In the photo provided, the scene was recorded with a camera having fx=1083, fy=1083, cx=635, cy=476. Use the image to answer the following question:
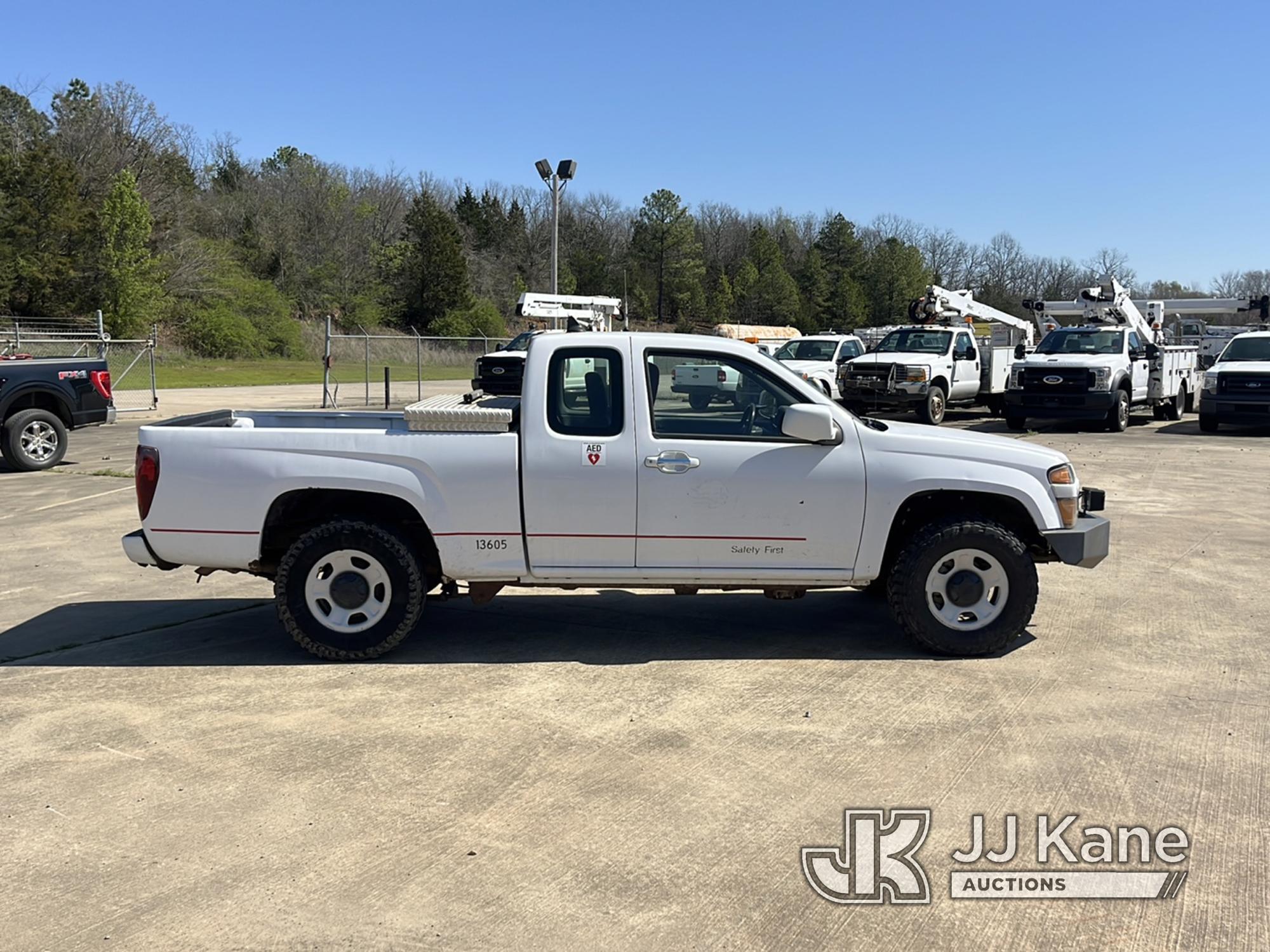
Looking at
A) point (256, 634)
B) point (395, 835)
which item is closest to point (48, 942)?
point (395, 835)

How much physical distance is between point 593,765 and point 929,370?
1823 cm

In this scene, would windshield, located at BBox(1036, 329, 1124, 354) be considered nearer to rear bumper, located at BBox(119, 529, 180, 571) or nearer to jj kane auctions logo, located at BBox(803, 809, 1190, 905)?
jj kane auctions logo, located at BBox(803, 809, 1190, 905)

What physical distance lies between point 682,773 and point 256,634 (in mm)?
3412

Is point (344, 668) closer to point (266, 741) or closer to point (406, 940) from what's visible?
point (266, 741)

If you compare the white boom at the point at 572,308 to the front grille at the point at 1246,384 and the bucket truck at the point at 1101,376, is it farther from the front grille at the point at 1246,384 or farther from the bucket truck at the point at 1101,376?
the front grille at the point at 1246,384

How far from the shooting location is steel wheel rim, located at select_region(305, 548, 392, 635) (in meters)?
6.07

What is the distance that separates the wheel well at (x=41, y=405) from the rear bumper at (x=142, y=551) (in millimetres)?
9969

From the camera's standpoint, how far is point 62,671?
602 cm

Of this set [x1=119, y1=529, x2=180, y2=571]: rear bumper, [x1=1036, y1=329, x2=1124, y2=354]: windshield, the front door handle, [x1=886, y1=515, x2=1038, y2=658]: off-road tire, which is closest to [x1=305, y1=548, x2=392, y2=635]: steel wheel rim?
[x1=119, y1=529, x2=180, y2=571]: rear bumper

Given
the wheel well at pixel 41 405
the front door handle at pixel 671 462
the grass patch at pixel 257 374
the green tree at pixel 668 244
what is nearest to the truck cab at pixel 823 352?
the wheel well at pixel 41 405

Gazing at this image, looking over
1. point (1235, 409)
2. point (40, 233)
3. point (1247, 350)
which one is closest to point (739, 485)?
point (1235, 409)

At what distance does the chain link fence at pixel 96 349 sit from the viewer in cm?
2450

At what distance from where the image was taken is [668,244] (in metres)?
96.2

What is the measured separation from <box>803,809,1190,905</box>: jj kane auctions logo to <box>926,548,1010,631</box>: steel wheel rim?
204 centimetres
